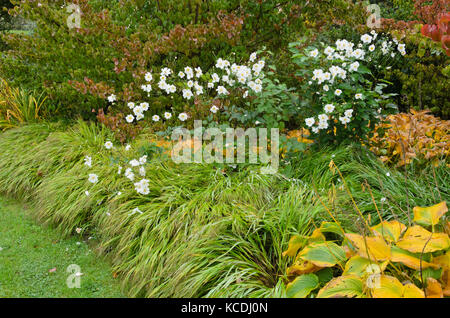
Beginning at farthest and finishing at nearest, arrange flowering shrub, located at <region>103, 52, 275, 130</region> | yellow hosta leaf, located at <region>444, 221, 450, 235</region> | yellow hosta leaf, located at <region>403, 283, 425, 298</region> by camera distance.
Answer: flowering shrub, located at <region>103, 52, 275, 130</region>
yellow hosta leaf, located at <region>444, 221, 450, 235</region>
yellow hosta leaf, located at <region>403, 283, 425, 298</region>

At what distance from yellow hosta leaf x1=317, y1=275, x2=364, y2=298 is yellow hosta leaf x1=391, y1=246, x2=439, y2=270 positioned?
226 mm

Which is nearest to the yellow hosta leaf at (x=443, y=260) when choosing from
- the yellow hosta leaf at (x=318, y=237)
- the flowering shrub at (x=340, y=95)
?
the yellow hosta leaf at (x=318, y=237)

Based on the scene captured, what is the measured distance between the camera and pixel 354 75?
3.45 metres

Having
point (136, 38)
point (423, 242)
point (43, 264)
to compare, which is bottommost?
point (43, 264)

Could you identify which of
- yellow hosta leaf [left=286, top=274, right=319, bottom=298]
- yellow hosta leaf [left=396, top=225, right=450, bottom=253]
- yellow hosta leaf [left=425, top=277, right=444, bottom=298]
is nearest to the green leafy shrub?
yellow hosta leaf [left=286, top=274, right=319, bottom=298]

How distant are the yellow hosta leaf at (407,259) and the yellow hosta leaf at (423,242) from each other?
4 cm

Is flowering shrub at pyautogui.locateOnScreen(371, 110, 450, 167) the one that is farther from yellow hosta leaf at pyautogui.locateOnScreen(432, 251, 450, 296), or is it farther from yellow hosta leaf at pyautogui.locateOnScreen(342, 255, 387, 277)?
yellow hosta leaf at pyautogui.locateOnScreen(342, 255, 387, 277)

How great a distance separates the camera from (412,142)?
381cm

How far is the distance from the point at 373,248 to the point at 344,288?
281 millimetres

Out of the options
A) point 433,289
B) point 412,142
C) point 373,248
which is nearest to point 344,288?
point 373,248

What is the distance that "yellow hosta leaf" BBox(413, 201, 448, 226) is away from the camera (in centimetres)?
233

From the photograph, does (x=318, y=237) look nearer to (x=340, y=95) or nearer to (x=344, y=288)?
(x=344, y=288)

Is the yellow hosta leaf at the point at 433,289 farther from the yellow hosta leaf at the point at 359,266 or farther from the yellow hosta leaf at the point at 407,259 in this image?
the yellow hosta leaf at the point at 359,266
